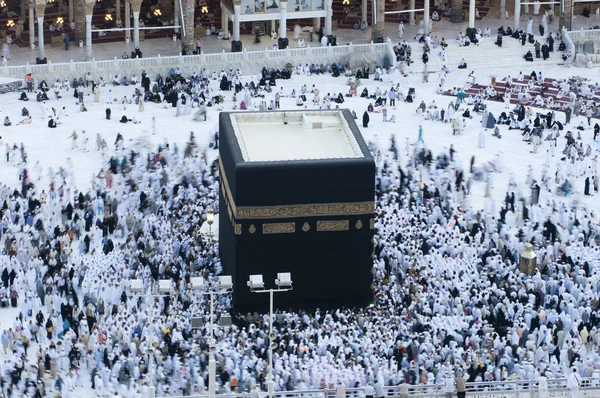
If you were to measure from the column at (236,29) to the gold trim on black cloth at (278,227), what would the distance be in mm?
29565

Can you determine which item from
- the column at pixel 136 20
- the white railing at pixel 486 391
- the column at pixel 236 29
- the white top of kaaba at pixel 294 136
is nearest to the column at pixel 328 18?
the column at pixel 236 29

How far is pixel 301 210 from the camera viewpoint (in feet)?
193

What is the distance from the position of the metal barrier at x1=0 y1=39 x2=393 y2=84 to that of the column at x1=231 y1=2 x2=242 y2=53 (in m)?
1.51

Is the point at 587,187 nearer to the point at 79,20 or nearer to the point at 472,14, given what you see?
the point at 472,14

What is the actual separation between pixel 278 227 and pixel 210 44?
1271 inches

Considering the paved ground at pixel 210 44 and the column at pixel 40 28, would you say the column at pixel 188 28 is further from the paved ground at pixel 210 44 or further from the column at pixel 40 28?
the column at pixel 40 28

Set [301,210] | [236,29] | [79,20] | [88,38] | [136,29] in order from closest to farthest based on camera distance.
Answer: [301,210] < [88,38] < [136,29] < [236,29] < [79,20]

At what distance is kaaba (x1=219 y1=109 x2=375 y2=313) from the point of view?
5850 centimetres

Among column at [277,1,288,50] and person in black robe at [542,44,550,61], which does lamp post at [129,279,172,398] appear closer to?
column at [277,1,288,50]

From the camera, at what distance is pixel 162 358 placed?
54250 mm

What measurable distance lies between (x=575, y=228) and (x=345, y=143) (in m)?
9.35

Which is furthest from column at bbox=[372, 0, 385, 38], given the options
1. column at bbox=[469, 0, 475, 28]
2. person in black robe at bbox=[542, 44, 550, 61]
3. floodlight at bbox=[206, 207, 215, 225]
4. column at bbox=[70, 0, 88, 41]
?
floodlight at bbox=[206, 207, 215, 225]

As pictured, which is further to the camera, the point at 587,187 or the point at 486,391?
the point at 587,187

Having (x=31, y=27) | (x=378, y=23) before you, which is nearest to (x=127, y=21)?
(x=31, y=27)
